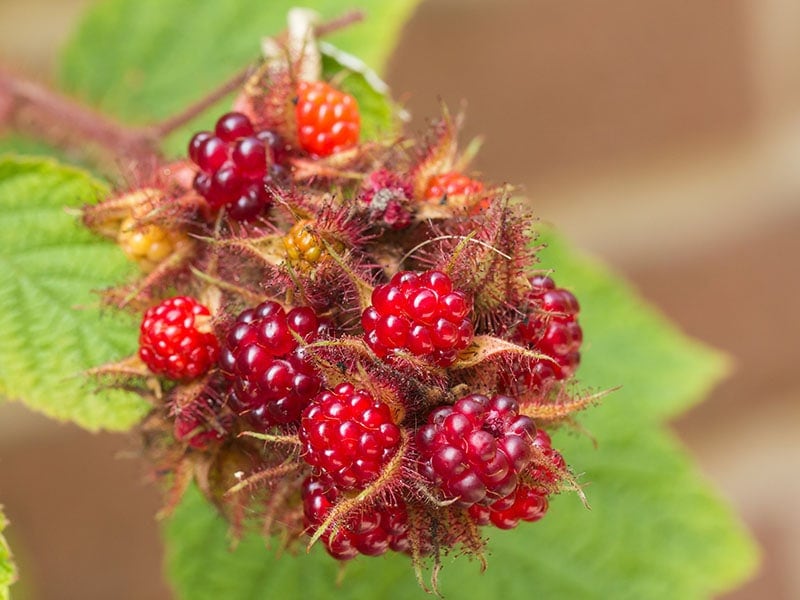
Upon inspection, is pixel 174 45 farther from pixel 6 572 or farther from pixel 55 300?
pixel 6 572

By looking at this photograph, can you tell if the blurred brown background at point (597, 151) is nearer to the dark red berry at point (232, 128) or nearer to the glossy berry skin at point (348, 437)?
the dark red berry at point (232, 128)

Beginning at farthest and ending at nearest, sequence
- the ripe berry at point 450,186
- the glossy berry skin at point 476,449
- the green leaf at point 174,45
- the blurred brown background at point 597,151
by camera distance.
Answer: the blurred brown background at point 597,151 < the green leaf at point 174,45 < the ripe berry at point 450,186 < the glossy berry skin at point 476,449

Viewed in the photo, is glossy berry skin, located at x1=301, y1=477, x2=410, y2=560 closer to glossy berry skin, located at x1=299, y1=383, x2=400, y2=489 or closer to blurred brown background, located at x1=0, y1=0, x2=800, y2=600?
glossy berry skin, located at x1=299, y1=383, x2=400, y2=489

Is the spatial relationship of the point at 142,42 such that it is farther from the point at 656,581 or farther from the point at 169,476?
the point at 656,581

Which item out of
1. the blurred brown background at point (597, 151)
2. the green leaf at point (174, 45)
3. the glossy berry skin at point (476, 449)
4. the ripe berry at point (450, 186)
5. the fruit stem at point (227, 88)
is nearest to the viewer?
the glossy berry skin at point (476, 449)

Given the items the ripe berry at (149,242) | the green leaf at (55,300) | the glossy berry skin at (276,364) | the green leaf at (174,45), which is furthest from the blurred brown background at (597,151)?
the glossy berry skin at (276,364)

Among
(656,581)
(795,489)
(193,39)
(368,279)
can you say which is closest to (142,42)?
(193,39)

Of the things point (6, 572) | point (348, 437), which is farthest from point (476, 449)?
point (6, 572)
